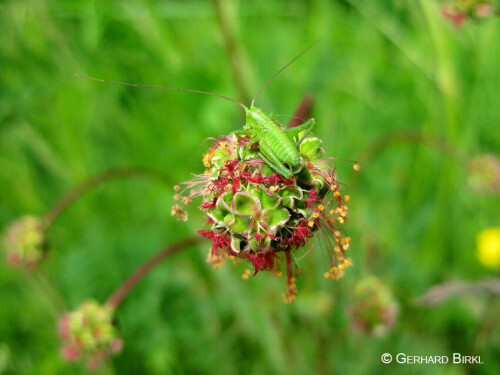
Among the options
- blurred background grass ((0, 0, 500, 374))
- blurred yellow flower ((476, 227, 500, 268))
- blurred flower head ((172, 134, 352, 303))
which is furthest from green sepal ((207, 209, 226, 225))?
blurred yellow flower ((476, 227, 500, 268))

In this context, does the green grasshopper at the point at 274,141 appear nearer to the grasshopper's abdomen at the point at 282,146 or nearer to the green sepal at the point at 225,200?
the grasshopper's abdomen at the point at 282,146

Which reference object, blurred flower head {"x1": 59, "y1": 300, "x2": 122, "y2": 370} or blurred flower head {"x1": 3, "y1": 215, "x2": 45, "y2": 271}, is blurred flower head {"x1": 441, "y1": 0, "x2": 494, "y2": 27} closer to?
blurred flower head {"x1": 59, "y1": 300, "x2": 122, "y2": 370}

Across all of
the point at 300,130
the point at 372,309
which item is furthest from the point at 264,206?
the point at 372,309

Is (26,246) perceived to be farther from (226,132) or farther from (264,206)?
(264,206)

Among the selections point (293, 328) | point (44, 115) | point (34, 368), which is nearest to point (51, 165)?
point (44, 115)

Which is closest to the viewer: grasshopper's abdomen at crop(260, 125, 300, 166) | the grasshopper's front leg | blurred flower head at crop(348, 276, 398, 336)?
grasshopper's abdomen at crop(260, 125, 300, 166)

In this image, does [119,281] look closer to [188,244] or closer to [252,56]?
A: [188,244]
